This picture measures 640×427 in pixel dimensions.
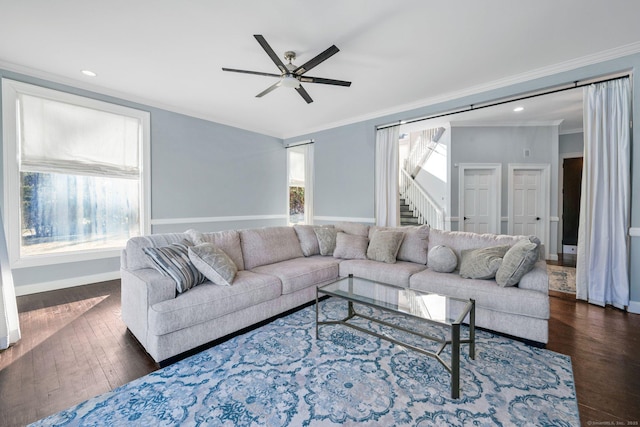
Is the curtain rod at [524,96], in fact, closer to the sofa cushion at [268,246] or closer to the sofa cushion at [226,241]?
the sofa cushion at [268,246]

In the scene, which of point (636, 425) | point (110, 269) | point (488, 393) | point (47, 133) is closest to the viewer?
point (636, 425)

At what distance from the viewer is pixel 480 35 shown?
2.64 metres

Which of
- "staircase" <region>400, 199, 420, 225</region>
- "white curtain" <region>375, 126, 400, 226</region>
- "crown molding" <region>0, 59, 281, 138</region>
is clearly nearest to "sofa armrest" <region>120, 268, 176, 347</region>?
"crown molding" <region>0, 59, 281, 138</region>

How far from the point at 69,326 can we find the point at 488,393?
11.8 feet

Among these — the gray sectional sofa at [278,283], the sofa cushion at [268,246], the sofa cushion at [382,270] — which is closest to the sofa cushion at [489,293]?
the gray sectional sofa at [278,283]

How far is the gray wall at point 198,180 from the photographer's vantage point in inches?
150

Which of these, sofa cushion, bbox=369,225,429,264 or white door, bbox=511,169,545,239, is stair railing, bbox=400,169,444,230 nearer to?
white door, bbox=511,169,545,239

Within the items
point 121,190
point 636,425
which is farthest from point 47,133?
point 636,425

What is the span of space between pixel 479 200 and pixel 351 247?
3.77m

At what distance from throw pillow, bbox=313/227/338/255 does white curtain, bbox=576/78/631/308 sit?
9.76 feet

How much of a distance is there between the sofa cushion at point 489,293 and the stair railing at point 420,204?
3.42 meters

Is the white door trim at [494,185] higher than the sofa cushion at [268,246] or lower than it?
higher

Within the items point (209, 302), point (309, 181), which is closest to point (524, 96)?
point (309, 181)

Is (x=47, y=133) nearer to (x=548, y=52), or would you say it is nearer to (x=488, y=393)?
(x=488, y=393)
